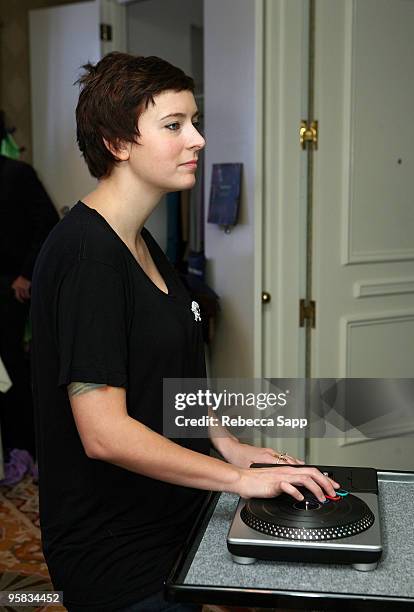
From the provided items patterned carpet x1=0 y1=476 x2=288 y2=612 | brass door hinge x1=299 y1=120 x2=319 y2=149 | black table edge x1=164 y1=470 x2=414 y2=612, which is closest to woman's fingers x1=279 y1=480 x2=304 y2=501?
black table edge x1=164 y1=470 x2=414 y2=612

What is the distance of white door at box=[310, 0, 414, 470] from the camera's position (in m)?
2.95

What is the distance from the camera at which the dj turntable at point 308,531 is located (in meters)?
1.03

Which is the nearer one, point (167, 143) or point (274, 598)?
point (274, 598)

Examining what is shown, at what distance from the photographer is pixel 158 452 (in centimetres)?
115

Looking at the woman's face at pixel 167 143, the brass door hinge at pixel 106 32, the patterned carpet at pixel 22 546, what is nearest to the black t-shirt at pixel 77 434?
the woman's face at pixel 167 143

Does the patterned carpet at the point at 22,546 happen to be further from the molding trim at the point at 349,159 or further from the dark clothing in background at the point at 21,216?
the molding trim at the point at 349,159

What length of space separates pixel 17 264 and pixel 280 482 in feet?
9.81

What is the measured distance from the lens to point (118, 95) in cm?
125

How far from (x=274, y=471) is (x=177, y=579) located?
0.24m

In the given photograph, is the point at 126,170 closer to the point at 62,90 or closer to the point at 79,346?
the point at 79,346

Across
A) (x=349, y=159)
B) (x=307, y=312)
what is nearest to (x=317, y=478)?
(x=307, y=312)

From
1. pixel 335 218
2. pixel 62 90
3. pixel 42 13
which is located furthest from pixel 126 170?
pixel 42 13

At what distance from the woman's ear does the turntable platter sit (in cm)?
58

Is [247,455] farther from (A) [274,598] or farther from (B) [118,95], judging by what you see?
(B) [118,95]
